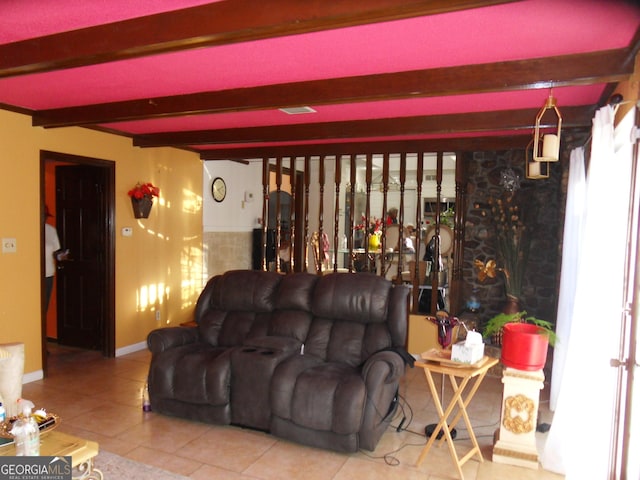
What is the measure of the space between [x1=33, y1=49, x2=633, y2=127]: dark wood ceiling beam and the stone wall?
10.0 feet

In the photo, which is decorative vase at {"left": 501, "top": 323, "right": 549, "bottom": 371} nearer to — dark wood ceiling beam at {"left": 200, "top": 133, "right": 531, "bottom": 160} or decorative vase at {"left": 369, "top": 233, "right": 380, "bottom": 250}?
dark wood ceiling beam at {"left": 200, "top": 133, "right": 531, "bottom": 160}

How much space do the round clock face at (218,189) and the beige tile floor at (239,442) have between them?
10.2 ft

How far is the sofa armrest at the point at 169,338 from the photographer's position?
3865 millimetres

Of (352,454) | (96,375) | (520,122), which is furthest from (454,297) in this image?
(96,375)

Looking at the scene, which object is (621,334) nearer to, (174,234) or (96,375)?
(96,375)

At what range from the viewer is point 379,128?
14.3ft

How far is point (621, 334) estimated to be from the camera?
2451 mm

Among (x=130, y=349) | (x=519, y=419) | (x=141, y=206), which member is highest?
(x=141, y=206)

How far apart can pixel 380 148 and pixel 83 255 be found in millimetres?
3688

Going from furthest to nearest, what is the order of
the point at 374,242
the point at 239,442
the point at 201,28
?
the point at 374,242 → the point at 239,442 → the point at 201,28

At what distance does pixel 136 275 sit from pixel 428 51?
14.4 ft

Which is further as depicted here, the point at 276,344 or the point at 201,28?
the point at 276,344

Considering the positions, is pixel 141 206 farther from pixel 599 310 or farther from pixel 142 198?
pixel 599 310

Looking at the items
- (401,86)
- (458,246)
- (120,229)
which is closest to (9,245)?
(120,229)
